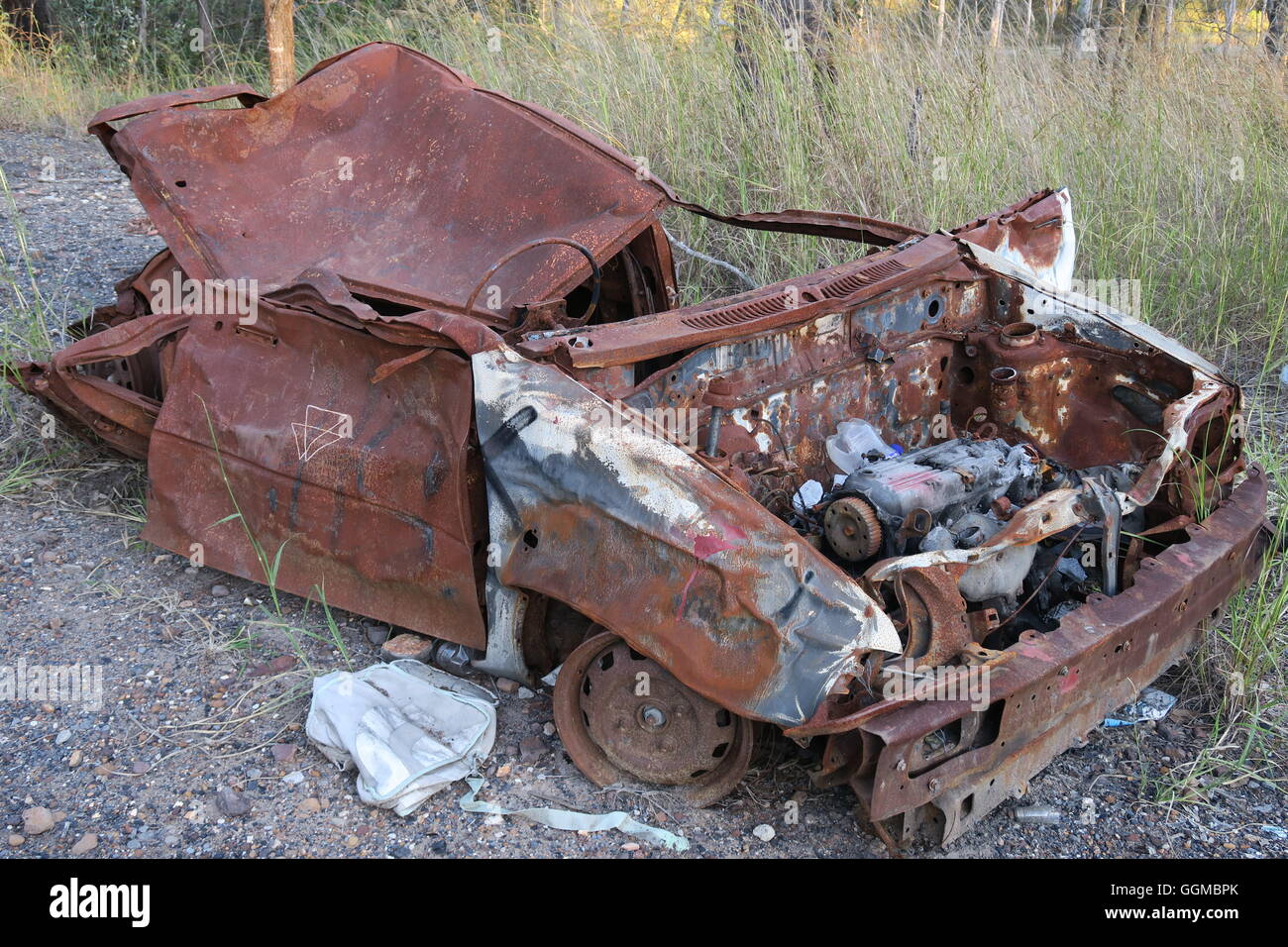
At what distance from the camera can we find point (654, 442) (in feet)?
8.20

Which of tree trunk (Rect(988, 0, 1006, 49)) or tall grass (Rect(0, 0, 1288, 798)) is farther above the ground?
tree trunk (Rect(988, 0, 1006, 49))

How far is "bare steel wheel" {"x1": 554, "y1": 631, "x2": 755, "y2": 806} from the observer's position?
261cm

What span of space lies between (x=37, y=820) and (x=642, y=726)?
1411 millimetres

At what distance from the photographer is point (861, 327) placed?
10.8 ft

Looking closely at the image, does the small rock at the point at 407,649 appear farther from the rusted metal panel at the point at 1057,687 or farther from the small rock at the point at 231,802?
the rusted metal panel at the point at 1057,687

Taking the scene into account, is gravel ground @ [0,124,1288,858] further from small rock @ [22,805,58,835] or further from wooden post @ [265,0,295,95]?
wooden post @ [265,0,295,95]

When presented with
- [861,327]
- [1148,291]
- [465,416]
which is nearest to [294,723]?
[465,416]

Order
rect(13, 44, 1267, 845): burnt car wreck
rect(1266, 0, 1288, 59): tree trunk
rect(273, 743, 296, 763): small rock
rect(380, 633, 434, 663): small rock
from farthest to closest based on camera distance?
rect(1266, 0, 1288, 59): tree trunk, rect(380, 633, 434, 663): small rock, rect(273, 743, 296, 763): small rock, rect(13, 44, 1267, 845): burnt car wreck

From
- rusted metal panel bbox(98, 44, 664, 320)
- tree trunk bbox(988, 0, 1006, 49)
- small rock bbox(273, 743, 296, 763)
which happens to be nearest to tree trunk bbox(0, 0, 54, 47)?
rusted metal panel bbox(98, 44, 664, 320)

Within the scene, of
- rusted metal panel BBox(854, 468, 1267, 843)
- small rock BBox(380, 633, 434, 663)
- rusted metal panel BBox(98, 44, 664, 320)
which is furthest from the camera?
rusted metal panel BBox(98, 44, 664, 320)

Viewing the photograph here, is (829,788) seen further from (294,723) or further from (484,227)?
(484,227)

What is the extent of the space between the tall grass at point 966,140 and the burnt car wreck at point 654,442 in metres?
1.64

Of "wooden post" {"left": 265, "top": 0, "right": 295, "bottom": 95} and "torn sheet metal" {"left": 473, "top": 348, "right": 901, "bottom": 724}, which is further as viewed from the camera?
"wooden post" {"left": 265, "top": 0, "right": 295, "bottom": 95}

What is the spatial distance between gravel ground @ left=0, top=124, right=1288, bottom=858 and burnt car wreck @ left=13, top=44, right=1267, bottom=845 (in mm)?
164
